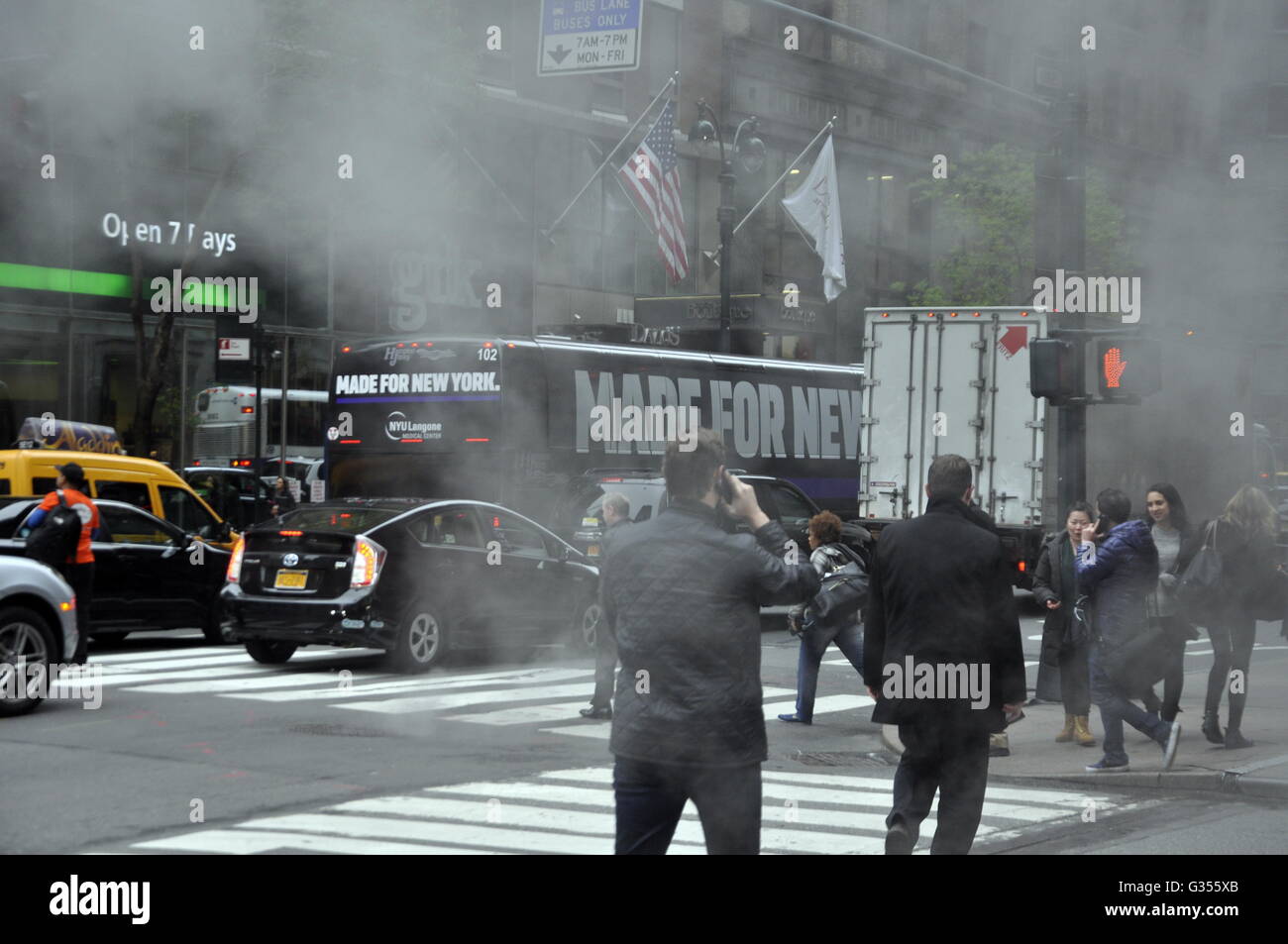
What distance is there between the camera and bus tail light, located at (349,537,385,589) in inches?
460

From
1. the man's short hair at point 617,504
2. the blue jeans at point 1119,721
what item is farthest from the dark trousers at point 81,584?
the blue jeans at point 1119,721

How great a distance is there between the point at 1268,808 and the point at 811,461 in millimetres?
14407

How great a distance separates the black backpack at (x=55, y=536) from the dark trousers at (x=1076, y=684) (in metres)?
6.67

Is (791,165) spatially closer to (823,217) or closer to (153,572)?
(823,217)

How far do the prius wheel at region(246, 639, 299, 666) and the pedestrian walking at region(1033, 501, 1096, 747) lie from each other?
584 cm

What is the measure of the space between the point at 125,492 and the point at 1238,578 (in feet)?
31.5

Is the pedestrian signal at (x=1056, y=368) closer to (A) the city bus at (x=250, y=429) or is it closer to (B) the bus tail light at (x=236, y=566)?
(B) the bus tail light at (x=236, y=566)

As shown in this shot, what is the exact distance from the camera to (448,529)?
1247 centimetres

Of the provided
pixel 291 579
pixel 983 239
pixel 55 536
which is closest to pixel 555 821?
pixel 291 579

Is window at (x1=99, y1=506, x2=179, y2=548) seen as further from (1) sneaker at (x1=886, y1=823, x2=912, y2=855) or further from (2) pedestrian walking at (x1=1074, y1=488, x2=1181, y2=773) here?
(1) sneaker at (x1=886, y1=823, x2=912, y2=855)

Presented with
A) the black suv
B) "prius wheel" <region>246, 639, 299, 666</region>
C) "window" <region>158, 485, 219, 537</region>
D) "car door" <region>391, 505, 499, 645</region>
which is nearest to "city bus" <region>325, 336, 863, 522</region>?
the black suv

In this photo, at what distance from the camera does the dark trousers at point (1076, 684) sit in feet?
30.9
